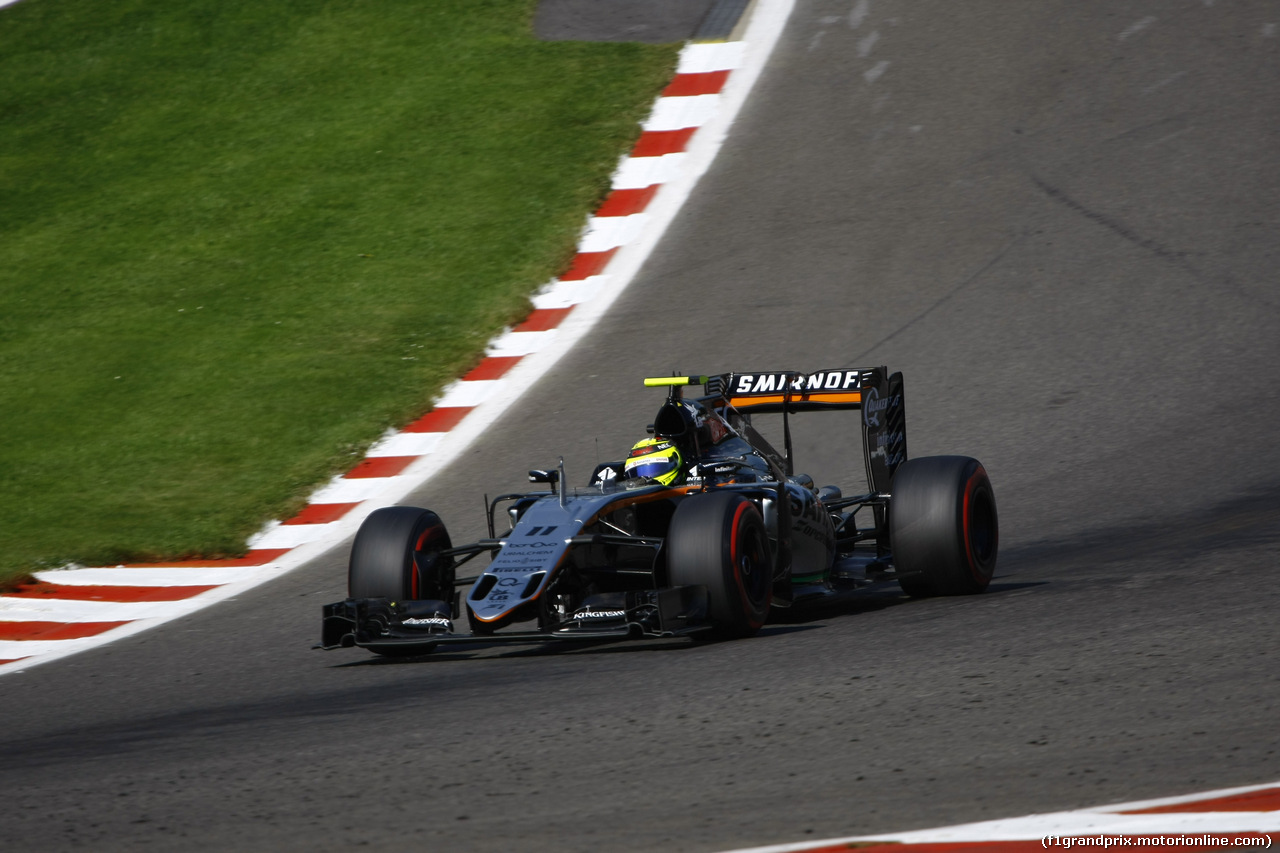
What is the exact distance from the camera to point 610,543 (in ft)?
24.3

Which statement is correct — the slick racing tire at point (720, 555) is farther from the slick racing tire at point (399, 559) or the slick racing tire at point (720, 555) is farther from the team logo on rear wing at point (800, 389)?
the team logo on rear wing at point (800, 389)

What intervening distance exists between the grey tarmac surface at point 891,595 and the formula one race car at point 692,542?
0.65 ft

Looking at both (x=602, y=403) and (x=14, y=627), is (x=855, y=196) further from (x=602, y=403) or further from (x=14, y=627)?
(x=14, y=627)

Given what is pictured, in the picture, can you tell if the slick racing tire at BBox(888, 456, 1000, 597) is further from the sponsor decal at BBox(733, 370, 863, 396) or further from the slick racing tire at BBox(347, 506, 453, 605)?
the slick racing tire at BBox(347, 506, 453, 605)

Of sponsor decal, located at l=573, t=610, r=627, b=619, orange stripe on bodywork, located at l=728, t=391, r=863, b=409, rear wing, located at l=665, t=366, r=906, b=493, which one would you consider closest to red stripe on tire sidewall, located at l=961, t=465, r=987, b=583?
rear wing, located at l=665, t=366, r=906, b=493

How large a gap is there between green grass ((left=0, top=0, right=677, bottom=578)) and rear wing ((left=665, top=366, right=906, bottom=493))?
3734 millimetres

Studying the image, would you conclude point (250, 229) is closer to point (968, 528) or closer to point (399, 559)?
point (399, 559)

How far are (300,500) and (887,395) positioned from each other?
4.45 metres

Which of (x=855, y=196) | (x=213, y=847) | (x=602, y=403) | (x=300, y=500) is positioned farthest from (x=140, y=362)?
(x=213, y=847)

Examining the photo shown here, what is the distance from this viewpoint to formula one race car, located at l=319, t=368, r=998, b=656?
7.03m

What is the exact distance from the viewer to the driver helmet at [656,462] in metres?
8.00

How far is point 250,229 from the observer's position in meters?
15.6

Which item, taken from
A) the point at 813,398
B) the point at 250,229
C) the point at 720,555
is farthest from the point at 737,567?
the point at 250,229

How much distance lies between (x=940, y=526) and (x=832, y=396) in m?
1.32
